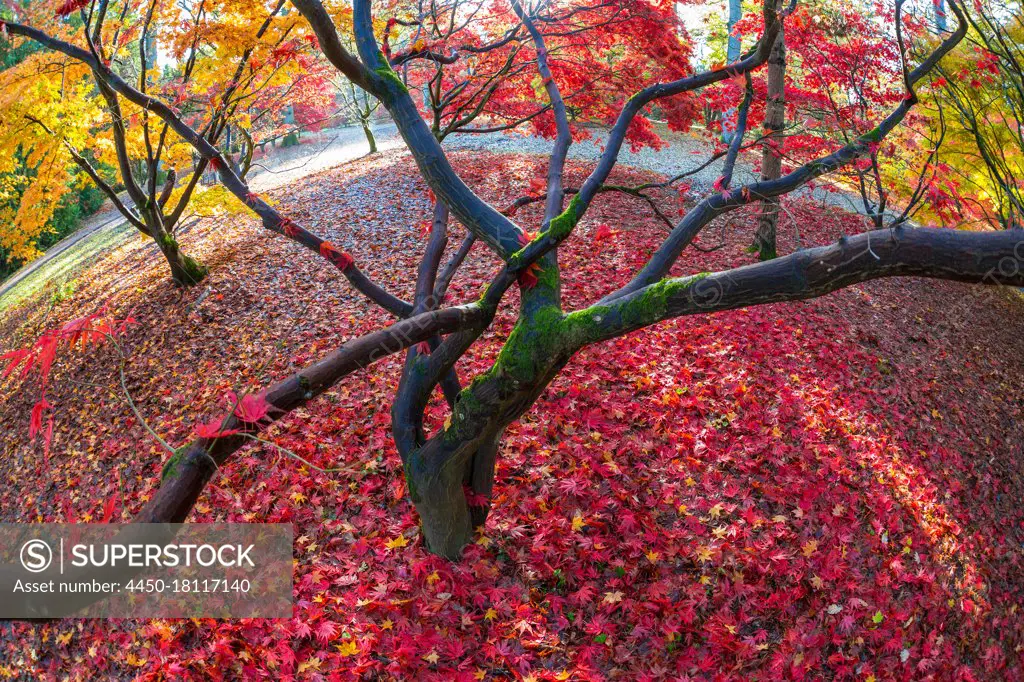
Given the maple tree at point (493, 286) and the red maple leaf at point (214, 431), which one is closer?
the maple tree at point (493, 286)

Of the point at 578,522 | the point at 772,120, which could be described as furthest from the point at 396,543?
the point at 772,120

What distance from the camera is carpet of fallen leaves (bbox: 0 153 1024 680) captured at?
333 cm

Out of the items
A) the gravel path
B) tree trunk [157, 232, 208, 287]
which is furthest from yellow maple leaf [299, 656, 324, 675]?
the gravel path

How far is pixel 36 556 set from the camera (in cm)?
405

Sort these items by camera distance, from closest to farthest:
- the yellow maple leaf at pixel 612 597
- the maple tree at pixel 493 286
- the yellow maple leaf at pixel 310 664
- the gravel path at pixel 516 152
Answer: the maple tree at pixel 493 286
the yellow maple leaf at pixel 310 664
the yellow maple leaf at pixel 612 597
the gravel path at pixel 516 152

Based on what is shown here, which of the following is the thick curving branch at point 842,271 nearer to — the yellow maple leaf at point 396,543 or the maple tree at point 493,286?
the maple tree at point 493,286

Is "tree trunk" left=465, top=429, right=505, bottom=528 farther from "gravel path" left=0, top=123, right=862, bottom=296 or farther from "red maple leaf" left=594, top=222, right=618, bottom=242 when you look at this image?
"gravel path" left=0, top=123, right=862, bottom=296

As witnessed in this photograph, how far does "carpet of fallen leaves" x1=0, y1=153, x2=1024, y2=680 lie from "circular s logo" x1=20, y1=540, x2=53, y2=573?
17.6 inches

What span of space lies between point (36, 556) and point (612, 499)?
417 centimetres

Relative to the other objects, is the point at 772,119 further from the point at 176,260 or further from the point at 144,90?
the point at 176,260

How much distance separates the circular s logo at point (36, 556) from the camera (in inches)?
145

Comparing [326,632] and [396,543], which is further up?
[396,543]

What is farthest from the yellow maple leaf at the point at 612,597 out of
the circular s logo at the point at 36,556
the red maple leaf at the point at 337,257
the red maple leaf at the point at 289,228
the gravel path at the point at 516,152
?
the gravel path at the point at 516,152

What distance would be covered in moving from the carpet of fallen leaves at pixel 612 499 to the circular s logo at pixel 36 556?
45cm
